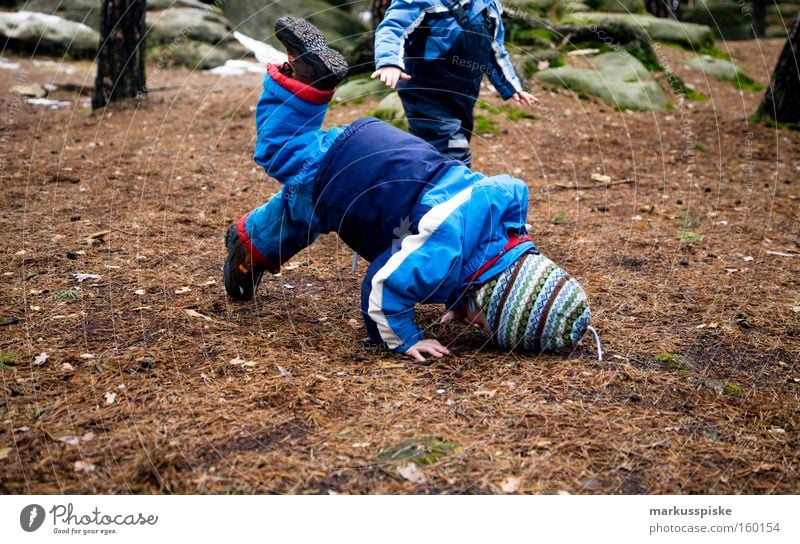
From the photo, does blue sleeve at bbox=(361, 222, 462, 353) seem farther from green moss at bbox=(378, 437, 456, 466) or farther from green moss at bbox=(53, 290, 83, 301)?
green moss at bbox=(53, 290, 83, 301)

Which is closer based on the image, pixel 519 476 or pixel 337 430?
pixel 519 476

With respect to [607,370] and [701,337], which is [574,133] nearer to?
[701,337]

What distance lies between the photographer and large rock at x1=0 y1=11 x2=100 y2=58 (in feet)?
44.2

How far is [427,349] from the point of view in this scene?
10.4ft

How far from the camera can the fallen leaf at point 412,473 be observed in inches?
90.0

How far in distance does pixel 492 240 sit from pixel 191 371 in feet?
4.56

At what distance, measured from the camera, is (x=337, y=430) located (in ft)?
8.38

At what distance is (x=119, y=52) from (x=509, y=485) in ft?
26.9

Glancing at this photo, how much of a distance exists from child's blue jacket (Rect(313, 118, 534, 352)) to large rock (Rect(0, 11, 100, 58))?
484 inches

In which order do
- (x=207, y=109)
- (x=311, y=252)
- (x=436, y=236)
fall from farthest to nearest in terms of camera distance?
1. (x=207, y=109)
2. (x=311, y=252)
3. (x=436, y=236)

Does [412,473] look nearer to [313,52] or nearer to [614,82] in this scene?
[313,52]

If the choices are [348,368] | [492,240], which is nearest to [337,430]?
[348,368]

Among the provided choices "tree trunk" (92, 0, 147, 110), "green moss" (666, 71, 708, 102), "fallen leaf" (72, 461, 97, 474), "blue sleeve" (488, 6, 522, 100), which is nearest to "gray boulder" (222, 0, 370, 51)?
"tree trunk" (92, 0, 147, 110)
